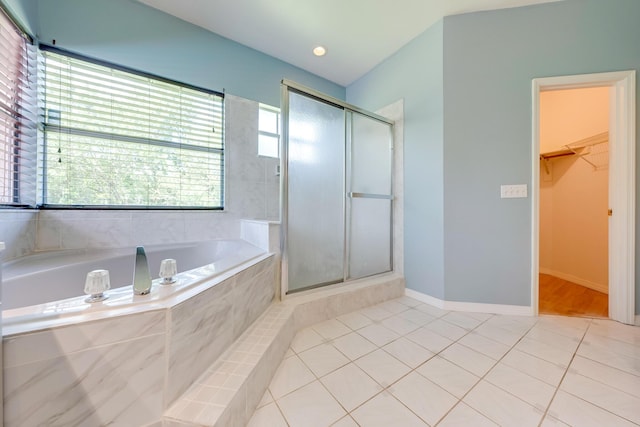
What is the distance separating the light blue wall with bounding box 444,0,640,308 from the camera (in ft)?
5.84

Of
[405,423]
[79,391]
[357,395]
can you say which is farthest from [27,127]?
[405,423]

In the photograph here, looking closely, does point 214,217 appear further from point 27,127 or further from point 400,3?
point 400,3

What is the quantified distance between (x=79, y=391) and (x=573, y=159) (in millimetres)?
4590

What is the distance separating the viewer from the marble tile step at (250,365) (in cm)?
76

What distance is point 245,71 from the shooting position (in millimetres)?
2457

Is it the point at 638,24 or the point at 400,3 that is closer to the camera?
the point at 638,24

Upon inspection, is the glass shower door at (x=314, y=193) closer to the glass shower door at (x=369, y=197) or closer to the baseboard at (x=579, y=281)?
the glass shower door at (x=369, y=197)

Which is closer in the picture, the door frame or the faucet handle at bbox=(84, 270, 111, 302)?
the faucet handle at bbox=(84, 270, 111, 302)

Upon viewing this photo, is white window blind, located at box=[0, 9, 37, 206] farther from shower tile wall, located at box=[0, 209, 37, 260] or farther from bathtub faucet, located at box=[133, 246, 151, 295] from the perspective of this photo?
bathtub faucet, located at box=[133, 246, 151, 295]

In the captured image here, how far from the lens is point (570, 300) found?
2.22 m

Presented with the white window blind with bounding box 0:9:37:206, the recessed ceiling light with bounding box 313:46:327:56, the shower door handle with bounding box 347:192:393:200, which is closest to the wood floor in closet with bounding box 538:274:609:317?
the shower door handle with bounding box 347:192:393:200

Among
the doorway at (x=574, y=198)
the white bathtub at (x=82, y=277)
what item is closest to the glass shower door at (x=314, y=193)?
the white bathtub at (x=82, y=277)

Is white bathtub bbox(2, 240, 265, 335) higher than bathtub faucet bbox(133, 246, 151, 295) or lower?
lower

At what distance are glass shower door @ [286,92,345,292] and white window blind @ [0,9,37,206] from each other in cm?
175
